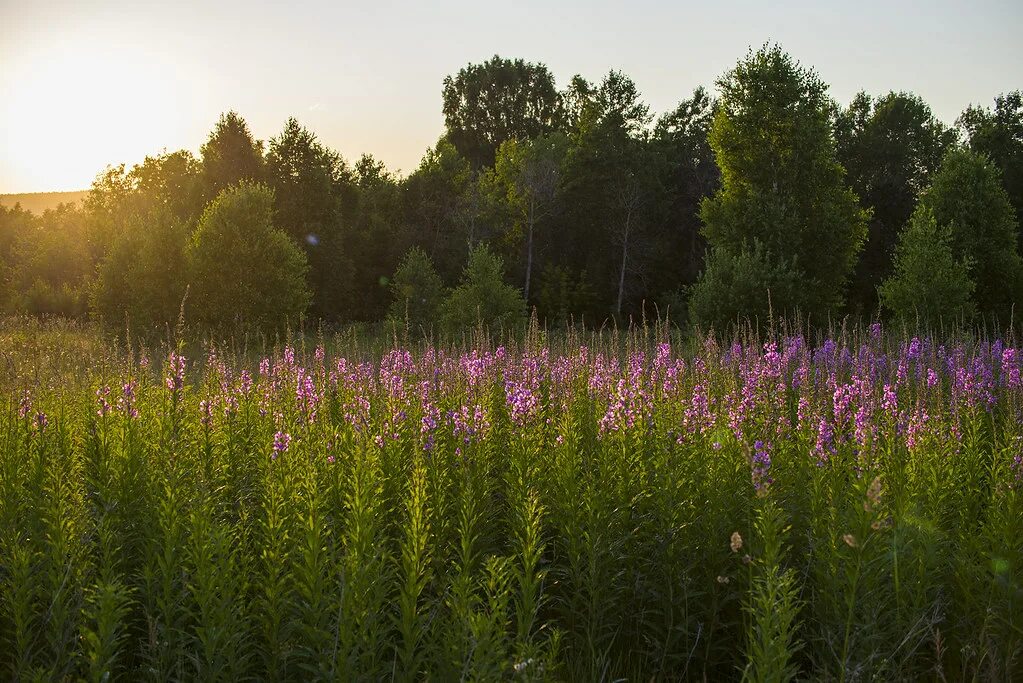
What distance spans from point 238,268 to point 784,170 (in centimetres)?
1968

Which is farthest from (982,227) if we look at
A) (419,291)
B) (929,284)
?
(419,291)

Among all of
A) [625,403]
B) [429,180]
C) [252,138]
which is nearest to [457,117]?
[429,180]

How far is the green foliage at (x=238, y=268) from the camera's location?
26.4 meters

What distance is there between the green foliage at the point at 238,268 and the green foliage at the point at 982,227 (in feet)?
77.6

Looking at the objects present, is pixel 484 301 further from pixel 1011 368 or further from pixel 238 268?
pixel 1011 368

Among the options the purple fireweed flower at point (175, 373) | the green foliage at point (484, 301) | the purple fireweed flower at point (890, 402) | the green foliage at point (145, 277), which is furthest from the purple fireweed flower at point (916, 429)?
the green foliage at point (145, 277)

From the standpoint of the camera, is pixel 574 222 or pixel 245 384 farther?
pixel 574 222

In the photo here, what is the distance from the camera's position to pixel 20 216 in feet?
169

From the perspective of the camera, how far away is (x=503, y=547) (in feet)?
19.7

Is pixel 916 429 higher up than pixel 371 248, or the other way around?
pixel 371 248

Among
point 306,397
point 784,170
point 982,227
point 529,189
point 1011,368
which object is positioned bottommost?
point 1011,368

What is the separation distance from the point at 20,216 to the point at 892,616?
60.2 meters

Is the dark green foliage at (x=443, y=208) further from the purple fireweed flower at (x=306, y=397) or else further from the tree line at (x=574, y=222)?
the purple fireweed flower at (x=306, y=397)

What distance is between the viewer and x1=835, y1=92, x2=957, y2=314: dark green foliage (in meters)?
43.1
